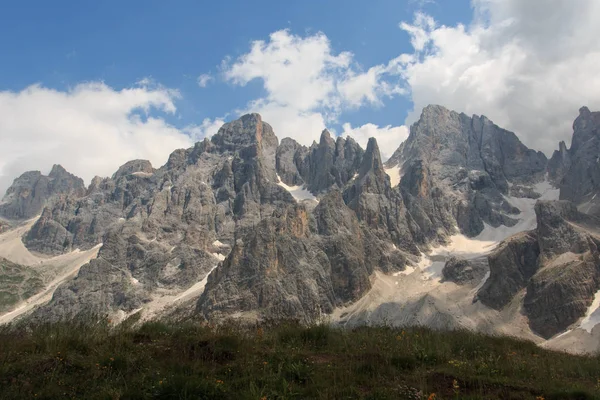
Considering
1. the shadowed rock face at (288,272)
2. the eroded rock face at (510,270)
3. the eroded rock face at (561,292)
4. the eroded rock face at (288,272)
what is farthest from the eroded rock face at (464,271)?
the eroded rock face at (561,292)

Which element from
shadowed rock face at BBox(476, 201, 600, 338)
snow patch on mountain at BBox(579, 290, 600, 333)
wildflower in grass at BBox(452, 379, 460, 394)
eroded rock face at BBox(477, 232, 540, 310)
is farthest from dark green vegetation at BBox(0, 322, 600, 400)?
eroded rock face at BBox(477, 232, 540, 310)

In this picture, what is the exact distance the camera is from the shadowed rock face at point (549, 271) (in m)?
133

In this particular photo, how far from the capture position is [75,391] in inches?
386

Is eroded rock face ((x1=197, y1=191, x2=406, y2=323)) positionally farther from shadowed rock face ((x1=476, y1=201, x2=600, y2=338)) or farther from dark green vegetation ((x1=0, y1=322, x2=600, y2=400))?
dark green vegetation ((x1=0, y1=322, x2=600, y2=400))

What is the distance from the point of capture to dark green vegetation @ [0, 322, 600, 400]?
974cm

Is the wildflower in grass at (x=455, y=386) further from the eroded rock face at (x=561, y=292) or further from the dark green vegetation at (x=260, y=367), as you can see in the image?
the eroded rock face at (x=561, y=292)

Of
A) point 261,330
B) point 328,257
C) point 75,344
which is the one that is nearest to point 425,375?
point 261,330

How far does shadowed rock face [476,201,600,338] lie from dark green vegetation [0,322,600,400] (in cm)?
13622

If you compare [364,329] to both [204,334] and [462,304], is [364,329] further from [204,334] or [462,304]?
[462,304]

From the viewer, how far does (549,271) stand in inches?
5630

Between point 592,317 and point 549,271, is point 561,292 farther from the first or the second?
point 592,317

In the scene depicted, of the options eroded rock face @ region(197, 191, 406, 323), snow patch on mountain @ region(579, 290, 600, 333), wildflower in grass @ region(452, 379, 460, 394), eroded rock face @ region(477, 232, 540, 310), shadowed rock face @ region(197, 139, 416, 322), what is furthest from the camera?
shadowed rock face @ region(197, 139, 416, 322)

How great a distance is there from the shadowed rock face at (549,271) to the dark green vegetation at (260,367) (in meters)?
136

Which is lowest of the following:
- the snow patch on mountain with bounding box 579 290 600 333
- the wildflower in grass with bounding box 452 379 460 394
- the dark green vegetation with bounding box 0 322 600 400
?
the snow patch on mountain with bounding box 579 290 600 333
